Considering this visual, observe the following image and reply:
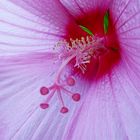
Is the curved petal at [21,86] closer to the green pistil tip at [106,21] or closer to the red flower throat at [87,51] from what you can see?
the red flower throat at [87,51]

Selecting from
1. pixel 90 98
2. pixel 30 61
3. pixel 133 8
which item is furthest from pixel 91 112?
pixel 133 8

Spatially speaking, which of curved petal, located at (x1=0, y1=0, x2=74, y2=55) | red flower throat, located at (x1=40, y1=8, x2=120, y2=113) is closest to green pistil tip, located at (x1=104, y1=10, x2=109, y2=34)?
red flower throat, located at (x1=40, y1=8, x2=120, y2=113)

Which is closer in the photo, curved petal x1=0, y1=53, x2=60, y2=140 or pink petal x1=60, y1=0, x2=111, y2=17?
pink petal x1=60, y1=0, x2=111, y2=17

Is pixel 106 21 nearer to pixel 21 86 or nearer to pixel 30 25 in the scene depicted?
pixel 30 25

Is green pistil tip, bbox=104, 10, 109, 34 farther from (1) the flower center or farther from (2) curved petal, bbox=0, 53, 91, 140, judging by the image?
(2) curved petal, bbox=0, 53, 91, 140

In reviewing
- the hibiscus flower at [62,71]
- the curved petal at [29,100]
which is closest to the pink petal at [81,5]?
the hibiscus flower at [62,71]

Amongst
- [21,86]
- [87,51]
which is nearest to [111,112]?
[87,51]

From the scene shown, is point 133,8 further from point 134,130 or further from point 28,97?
point 28,97
